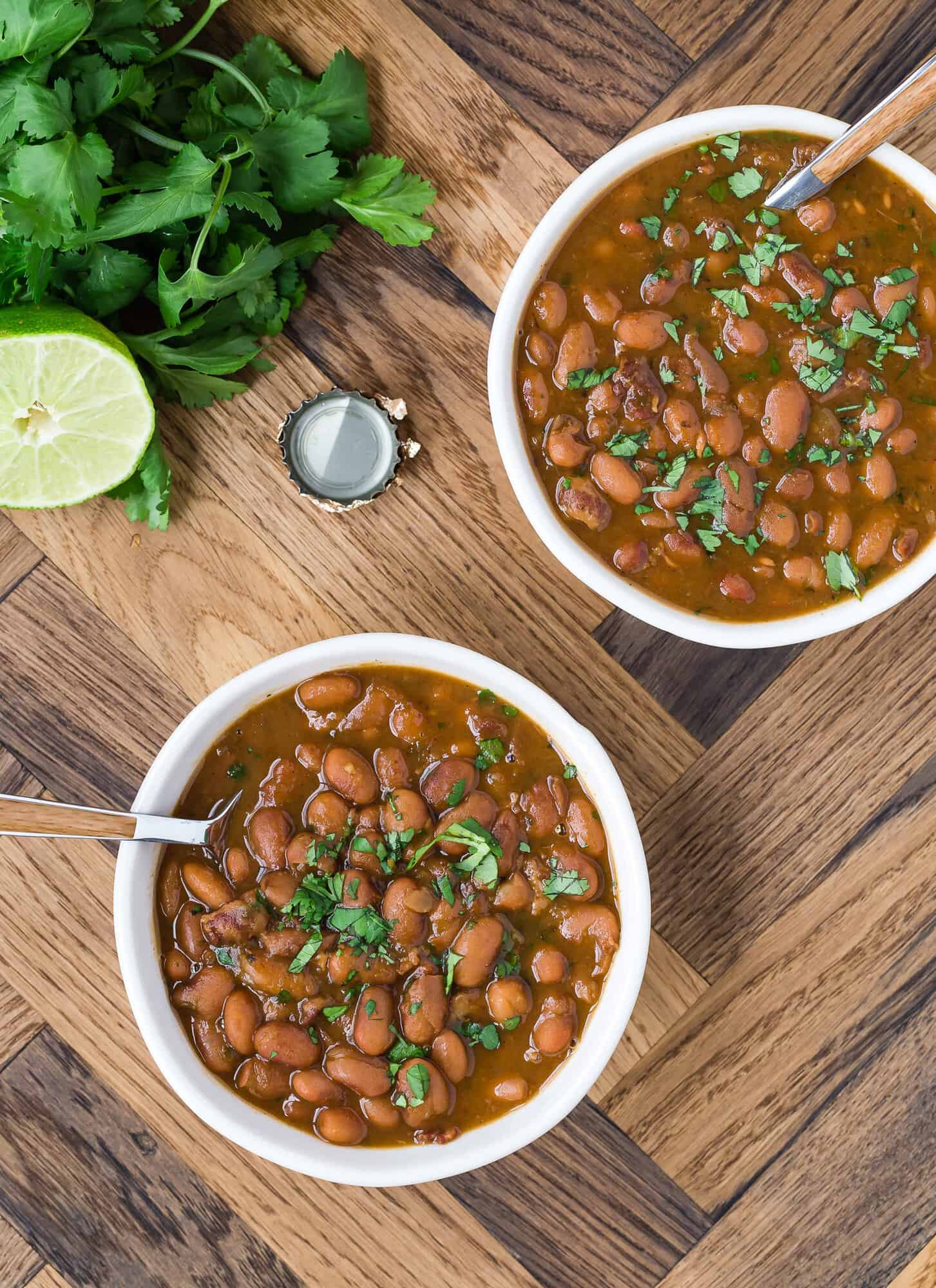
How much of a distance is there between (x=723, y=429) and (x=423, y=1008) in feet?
3.94

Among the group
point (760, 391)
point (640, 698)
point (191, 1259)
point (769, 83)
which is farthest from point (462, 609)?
point (191, 1259)

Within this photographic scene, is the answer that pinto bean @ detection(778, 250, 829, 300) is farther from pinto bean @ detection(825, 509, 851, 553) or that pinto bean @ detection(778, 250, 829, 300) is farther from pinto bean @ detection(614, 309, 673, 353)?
pinto bean @ detection(825, 509, 851, 553)

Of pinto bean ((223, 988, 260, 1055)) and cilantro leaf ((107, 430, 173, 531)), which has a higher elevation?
cilantro leaf ((107, 430, 173, 531))

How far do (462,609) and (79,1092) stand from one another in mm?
1349

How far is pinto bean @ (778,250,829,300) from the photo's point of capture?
1.85 m

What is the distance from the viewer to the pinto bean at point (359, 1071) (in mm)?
1867

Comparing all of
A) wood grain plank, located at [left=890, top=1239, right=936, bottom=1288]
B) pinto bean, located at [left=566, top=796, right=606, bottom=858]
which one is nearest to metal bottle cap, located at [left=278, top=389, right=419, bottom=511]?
pinto bean, located at [left=566, top=796, right=606, bottom=858]

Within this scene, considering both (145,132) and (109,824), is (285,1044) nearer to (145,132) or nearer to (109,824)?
(109,824)

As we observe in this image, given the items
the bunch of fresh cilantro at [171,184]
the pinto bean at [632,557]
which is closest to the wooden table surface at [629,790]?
the bunch of fresh cilantro at [171,184]

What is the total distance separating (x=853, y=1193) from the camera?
2254 mm

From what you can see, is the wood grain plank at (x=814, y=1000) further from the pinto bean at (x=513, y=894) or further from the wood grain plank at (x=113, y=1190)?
the wood grain plank at (x=113, y=1190)

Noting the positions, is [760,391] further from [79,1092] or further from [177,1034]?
[79,1092]

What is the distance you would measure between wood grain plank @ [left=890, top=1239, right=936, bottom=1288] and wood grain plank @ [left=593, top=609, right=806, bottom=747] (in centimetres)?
123

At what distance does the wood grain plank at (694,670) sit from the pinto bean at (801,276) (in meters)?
0.73
